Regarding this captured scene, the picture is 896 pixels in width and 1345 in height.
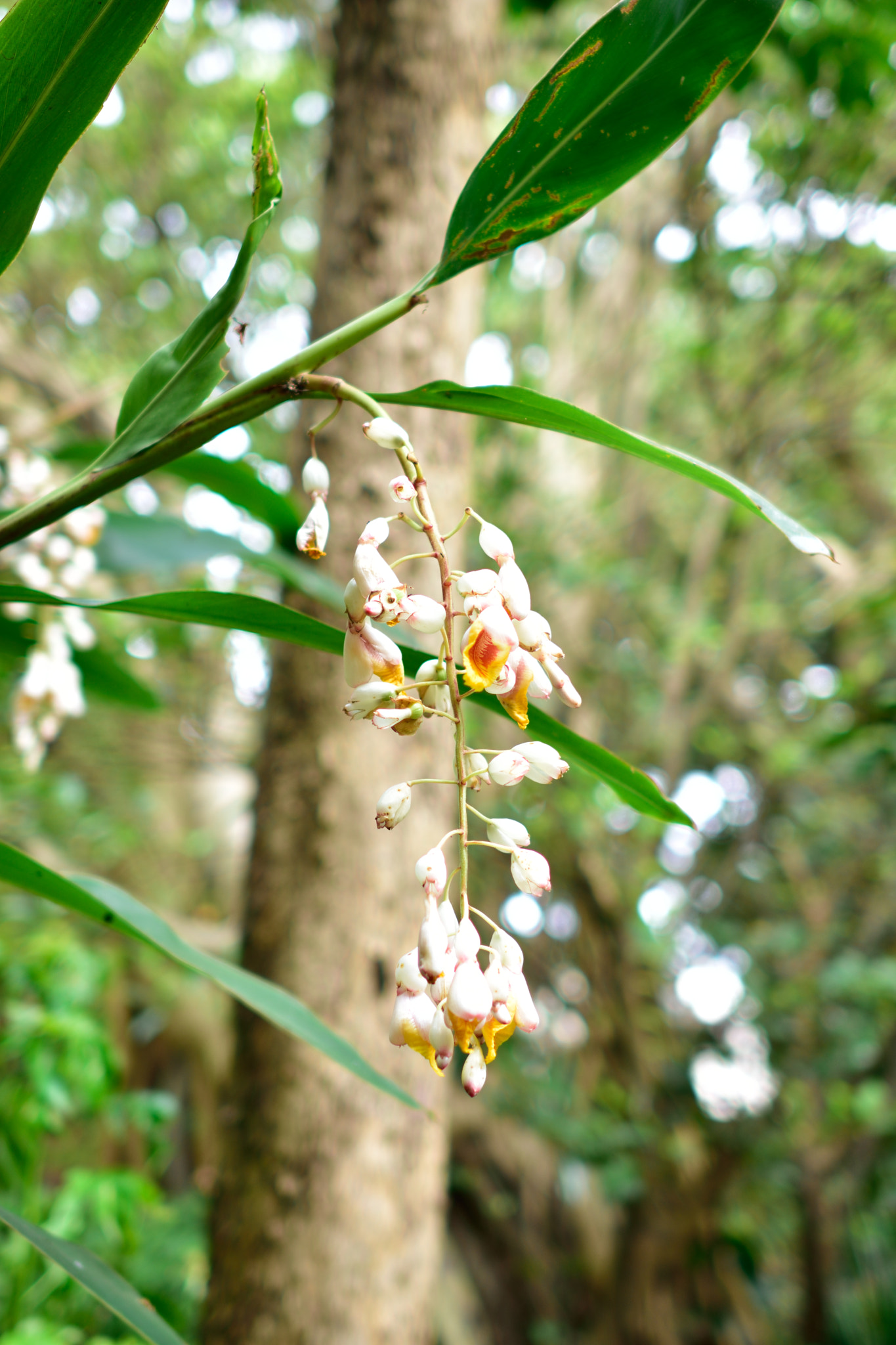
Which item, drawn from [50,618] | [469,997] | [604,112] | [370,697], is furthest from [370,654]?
[50,618]

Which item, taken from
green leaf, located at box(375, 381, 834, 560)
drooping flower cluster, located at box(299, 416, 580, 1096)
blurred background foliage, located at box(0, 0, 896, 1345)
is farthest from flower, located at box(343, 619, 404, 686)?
blurred background foliage, located at box(0, 0, 896, 1345)

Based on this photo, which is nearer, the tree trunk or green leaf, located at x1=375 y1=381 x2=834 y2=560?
green leaf, located at x1=375 y1=381 x2=834 y2=560

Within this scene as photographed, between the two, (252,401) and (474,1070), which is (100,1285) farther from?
(252,401)

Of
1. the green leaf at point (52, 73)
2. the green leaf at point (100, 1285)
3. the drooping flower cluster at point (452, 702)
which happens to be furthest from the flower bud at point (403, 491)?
the green leaf at point (100, 1285)

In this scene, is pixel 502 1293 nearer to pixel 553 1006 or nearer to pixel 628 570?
pixel 553 1006

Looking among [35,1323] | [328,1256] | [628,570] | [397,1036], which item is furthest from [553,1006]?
[397,1036]

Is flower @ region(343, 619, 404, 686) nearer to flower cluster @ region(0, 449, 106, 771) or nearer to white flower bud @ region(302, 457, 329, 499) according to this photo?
white flower bud @ region(302, 457, 329, 499)

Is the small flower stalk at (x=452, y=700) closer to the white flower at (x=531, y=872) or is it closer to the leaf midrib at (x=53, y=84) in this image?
the white flower at (x=531, y=872)
